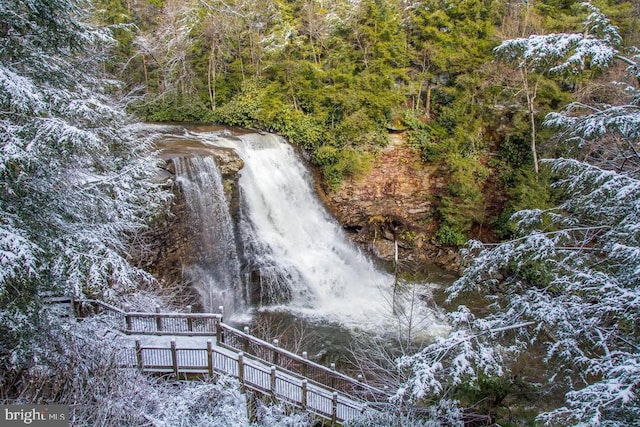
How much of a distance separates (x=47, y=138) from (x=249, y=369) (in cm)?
604

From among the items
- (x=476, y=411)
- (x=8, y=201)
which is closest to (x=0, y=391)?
(x=8, y=201)

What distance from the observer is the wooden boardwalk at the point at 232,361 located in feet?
29.1

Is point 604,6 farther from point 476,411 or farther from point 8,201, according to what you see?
point 8,201

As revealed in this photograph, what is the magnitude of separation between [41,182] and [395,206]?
48.2ft

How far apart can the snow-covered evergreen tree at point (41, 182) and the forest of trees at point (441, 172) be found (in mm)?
33

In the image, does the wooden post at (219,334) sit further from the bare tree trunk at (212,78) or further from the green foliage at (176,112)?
the bare tree trunk at (212,78)

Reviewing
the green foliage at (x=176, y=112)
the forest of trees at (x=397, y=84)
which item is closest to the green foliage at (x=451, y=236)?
the forest of trees at (x=397, y=84)

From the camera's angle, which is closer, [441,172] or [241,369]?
[241,369]

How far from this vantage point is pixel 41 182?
674cm

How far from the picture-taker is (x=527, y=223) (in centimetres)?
615

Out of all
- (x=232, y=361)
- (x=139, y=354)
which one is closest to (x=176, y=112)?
(x=139, y=354)

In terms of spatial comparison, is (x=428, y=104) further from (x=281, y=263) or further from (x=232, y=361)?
(x=232, y=361)

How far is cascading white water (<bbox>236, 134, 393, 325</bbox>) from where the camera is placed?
49.1ft

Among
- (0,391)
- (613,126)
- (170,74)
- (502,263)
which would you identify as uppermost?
(170,74)
